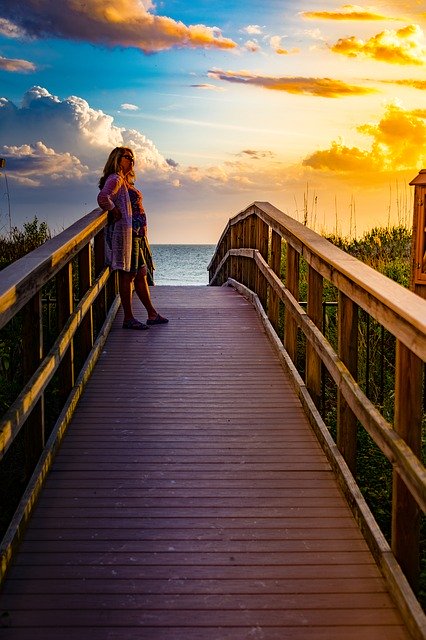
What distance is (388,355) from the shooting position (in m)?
8.38

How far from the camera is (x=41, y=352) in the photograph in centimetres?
421

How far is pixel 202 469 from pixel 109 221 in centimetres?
353

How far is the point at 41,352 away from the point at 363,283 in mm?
1815

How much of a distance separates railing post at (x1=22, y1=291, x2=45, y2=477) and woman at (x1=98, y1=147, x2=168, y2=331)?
10.1 feet

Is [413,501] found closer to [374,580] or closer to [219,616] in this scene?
[374,580]

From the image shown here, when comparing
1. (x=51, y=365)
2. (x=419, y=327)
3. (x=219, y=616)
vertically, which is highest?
(x=419, y=327)

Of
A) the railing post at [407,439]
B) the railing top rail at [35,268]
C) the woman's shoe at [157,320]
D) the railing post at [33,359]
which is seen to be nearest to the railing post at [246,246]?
the woman's shoe at [157,320]

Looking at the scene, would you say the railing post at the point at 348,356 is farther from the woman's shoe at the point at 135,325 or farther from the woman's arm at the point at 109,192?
the woman's shoe at the point at 135,325

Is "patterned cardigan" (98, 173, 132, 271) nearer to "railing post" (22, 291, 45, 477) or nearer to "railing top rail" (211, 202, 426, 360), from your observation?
"railing top rail" (211, 202, 426, 360)

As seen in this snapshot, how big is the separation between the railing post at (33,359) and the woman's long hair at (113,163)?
126 inches

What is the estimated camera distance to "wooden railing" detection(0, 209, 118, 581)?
3406 millimetres

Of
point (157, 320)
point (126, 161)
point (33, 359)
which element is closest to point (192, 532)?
point (33, 359)

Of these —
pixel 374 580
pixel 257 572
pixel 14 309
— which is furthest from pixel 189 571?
pixel 14 309

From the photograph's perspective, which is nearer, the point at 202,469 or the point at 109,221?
the point at 202,469
